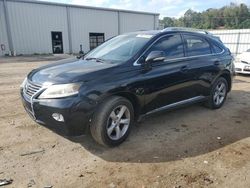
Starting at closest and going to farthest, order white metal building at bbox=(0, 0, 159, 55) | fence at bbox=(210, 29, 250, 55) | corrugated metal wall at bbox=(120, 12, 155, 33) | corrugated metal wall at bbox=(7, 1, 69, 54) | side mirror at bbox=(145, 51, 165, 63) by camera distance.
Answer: side mirror at bbox=(145, 51, 165, 63), fence at bbox=(210, 29, 250, 55), white metal building at bbox=(0, 0, 159, 55), corrugated metal wall at bbox=(7, 1, 69, 54), corrugated metal wall at bbox=(120, 12, 155, 33)

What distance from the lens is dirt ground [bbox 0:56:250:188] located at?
10.2 feet

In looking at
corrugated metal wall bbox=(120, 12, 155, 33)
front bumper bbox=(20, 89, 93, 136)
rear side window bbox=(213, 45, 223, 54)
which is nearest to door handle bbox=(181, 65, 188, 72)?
rear side window bbox=(213, 45, 223, 54)

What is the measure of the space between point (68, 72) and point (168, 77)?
1.79m

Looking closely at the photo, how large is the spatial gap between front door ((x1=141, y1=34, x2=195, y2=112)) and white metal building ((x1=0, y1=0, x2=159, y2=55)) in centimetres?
2096

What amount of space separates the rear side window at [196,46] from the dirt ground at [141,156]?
1.41m

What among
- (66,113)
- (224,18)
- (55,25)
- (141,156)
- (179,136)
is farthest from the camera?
(224,18)

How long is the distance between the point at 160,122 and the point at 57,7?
73.8 ft

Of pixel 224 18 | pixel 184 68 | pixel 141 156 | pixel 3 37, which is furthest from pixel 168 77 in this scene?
pixel 224 18

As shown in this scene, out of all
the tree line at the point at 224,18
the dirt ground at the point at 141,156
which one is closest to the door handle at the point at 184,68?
the dirt ground at the point at 141,156

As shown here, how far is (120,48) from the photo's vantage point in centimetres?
455

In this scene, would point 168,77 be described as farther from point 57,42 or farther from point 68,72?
point 57,42

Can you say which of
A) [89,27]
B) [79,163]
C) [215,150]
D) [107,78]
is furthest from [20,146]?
[89,27]

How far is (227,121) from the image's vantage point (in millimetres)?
5148

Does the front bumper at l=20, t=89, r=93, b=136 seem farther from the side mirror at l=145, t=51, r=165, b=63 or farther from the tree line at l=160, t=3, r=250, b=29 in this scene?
the tree line at l=160, t=3, r=250, b=29
